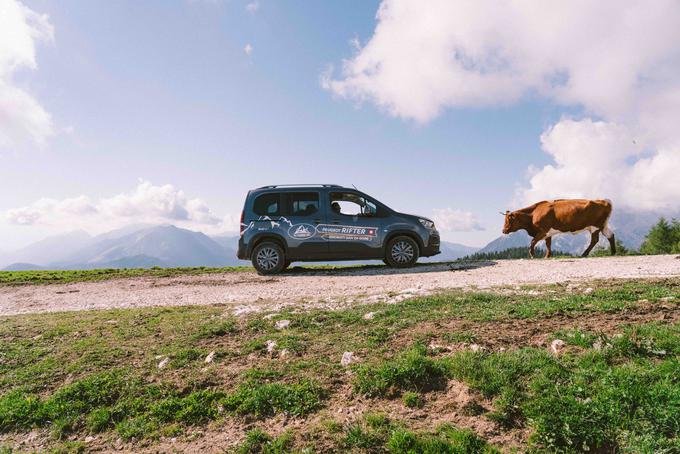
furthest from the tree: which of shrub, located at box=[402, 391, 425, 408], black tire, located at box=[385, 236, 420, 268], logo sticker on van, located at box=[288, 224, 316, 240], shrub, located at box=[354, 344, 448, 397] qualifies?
shrub, located at box=[402, 391, 425, 408]

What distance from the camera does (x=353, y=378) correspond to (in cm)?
457

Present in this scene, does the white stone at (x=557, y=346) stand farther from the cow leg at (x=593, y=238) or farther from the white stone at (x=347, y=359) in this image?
the cow leg at (x=593, y=238)

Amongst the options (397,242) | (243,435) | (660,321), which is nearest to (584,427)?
(660,321)

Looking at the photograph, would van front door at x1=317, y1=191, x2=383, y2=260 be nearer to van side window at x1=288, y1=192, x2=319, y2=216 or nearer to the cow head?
van side window at x1=288, y1=192, x2=319, y2=216

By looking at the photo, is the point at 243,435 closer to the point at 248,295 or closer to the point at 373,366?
the point at 373,366

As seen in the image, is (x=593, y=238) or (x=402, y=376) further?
(x=593, y=238)

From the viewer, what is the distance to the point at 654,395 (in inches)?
138

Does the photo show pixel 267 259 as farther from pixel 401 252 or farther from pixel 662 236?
pixel 662 236

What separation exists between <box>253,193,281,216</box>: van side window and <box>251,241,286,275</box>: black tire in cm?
113

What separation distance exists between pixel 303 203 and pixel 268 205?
1.32 metres

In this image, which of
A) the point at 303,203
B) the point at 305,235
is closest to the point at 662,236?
the point at 303,203

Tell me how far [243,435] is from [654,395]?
13.0 ft

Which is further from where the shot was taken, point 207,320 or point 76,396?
point 207,320

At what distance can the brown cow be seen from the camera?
16.1m
